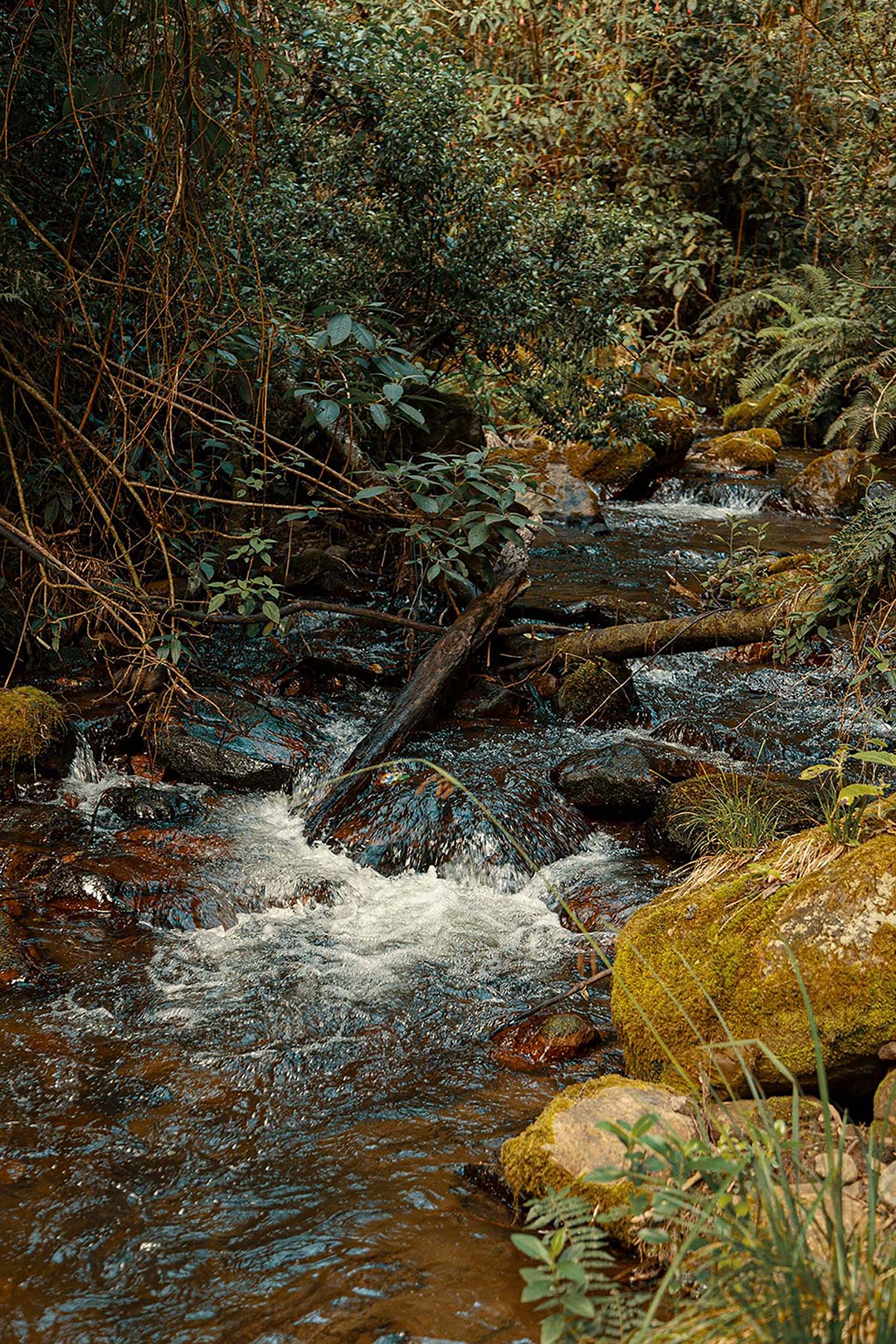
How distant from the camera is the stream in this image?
2248 mm

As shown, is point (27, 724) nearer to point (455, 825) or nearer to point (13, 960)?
point (13, 960)

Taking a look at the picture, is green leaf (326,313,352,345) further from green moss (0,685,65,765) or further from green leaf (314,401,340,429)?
green moss (0,685,65,765)

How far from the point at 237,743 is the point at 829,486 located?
6.79 m

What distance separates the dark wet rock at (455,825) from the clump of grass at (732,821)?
593 millimetres

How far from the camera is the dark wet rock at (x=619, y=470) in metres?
10.5

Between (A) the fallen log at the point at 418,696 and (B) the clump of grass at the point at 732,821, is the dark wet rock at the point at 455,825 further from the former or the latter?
(B) the clump of grass at the point at 732,821

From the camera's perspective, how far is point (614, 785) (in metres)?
4.97

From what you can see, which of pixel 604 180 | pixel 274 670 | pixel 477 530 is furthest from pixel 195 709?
pixel 604 180

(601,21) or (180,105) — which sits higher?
(601,21)

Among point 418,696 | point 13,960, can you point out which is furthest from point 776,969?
point 418,696

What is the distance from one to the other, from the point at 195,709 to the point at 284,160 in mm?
3639

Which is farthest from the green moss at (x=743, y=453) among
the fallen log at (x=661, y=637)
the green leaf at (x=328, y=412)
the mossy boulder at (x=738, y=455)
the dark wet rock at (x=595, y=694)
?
the green leaf at (x=328, y=412)

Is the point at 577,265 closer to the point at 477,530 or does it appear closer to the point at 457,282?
the point at 457,282

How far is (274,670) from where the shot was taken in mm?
6191
